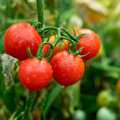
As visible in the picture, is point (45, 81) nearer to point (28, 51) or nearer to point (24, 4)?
point (28, 51)

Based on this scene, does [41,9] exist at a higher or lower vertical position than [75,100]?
higher

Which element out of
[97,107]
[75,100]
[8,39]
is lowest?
[97,107]

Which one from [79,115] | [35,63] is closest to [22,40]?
[35,63]

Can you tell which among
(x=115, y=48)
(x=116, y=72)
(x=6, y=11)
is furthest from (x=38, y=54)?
(x=115, y=48)

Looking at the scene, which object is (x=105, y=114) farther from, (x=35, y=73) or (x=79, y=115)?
(x=35, y=73)

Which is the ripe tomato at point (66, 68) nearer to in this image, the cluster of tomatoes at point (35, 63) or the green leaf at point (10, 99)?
the cluster of tomatoes at point (35, 63)

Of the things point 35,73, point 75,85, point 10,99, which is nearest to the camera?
point 35,73

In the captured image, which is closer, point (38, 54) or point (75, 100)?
point (38, 54)
